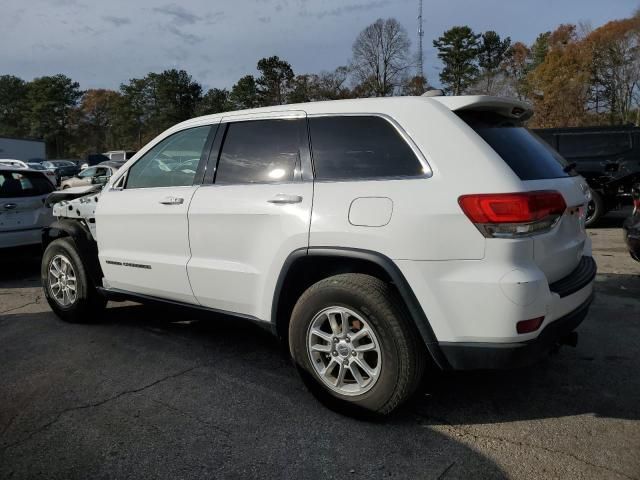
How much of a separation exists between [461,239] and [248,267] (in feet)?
4.53

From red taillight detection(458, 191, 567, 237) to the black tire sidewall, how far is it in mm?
680

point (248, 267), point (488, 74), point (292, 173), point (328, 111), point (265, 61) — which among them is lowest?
point (248, 267)

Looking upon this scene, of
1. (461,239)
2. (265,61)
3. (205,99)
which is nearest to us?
(461,239)

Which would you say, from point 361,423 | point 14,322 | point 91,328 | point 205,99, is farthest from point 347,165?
point 205,99

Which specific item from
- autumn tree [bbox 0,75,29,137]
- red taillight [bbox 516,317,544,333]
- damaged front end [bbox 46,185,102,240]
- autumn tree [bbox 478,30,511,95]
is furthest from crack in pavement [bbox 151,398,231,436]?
autumn tree [bbox 0,75,29,137]

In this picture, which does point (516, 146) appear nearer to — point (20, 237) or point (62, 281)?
point (62, 281)

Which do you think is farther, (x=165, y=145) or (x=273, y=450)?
(x=165, y=145)

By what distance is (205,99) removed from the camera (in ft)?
255

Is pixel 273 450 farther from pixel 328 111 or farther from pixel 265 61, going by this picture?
pixel 265 61

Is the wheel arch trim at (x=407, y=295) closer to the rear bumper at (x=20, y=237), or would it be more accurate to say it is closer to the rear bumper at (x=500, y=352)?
the rear bumper at (x=500, y=352)

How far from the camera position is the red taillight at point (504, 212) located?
2473 millimetres

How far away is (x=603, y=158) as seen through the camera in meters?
10.1

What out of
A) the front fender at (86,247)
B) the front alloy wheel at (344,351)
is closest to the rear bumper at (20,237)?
the front fender at (86,247)

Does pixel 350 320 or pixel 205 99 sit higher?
pixel 205 99
